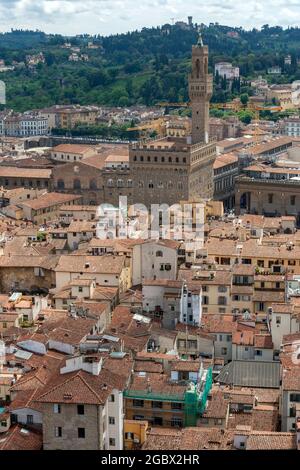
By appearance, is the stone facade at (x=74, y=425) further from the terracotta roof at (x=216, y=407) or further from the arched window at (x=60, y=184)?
the arched window at (x=60, y=184)

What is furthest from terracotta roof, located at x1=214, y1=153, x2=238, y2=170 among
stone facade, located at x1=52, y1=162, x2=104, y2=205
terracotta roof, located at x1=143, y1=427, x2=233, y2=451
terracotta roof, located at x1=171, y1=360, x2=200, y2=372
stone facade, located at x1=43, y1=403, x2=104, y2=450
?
stone facade, located at x1=43, y1=403, x2=104, y2=450

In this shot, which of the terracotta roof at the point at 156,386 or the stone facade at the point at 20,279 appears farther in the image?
the stone facade at the point at 20,279

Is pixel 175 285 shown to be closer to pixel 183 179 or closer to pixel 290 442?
pixel 290 442

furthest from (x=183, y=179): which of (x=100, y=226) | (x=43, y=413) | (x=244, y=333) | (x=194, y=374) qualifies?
(x=43, y=413)

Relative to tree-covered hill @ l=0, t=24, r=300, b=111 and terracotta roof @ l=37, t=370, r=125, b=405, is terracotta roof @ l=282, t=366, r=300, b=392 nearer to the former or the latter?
terracotta roof @ l=37, t=370, r=125, b=405

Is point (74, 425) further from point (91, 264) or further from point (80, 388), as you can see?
point (91, 264)

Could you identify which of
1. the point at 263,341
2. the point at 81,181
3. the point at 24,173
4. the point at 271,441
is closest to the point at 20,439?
the point at 271,441

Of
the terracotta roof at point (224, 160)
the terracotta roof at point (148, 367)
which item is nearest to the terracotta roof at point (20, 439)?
the terracotta roof at point (148, 367)
